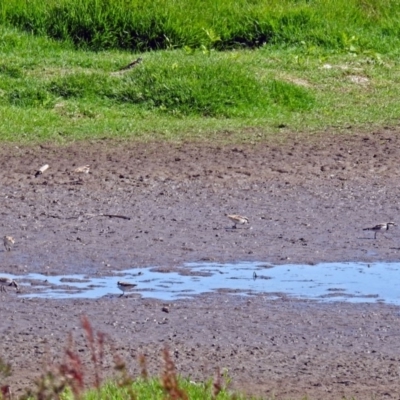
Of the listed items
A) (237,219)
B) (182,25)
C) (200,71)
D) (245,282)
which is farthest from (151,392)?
(182,25)

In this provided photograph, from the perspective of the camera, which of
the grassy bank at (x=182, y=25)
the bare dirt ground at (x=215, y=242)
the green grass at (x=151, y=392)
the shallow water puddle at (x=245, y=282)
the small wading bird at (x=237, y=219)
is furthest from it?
the grassy bank at (x=182, y=25)

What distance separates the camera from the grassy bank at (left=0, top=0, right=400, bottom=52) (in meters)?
14.0

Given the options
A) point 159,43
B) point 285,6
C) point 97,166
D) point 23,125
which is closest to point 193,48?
point 159,43

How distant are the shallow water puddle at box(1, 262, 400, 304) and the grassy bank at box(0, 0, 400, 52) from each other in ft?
25.0

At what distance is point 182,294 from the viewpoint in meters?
6.11

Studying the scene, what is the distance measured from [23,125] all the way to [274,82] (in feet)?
9.32

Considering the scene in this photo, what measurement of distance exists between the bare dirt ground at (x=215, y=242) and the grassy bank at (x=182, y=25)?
13.4ft

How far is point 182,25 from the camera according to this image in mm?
14125

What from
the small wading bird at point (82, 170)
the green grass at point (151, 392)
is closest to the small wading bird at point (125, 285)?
the green grass at point (151, 392)

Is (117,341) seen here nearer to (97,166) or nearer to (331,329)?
(331,329)

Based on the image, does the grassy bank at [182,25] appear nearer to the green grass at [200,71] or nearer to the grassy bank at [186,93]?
the green grass at [200,71]

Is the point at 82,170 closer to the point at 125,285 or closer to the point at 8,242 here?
the point at 8,242

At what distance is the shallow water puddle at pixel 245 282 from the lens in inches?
241

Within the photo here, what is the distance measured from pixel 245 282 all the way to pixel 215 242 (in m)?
0.91
